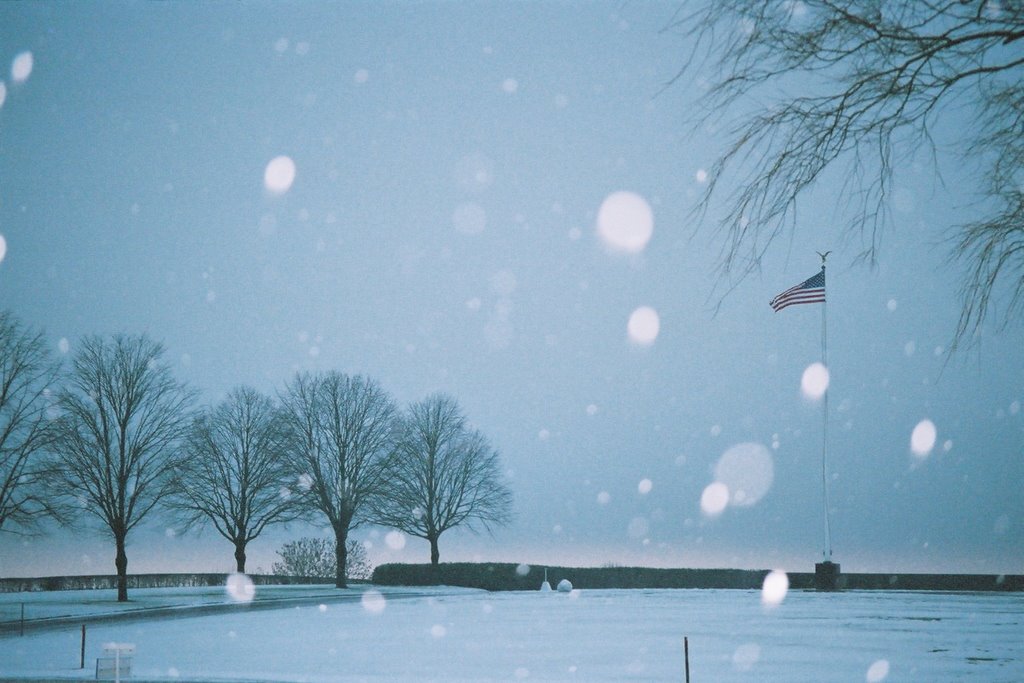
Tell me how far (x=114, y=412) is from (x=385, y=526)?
22445 mm

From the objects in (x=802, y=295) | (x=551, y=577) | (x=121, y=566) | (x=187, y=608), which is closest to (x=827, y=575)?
(x=802, y=295)

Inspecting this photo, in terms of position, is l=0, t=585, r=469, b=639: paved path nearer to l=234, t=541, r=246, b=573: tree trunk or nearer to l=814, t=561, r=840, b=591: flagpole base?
l=234, t=541, r=246, b=573: tree trunk

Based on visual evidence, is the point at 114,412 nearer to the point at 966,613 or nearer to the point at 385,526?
the point at 385,526

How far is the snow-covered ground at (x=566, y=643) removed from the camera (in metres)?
18.5

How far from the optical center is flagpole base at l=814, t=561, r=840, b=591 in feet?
158

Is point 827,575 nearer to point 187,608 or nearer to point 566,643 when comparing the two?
point 566,643

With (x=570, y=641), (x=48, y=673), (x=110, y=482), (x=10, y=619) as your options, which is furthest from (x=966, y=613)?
(x=110, y=482)

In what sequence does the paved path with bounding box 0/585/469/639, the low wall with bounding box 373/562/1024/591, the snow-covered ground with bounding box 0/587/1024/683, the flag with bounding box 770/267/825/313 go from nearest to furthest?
the snow-covered ground with bounding box 0/587/1024/683 → the paved path with bounding box 0/585/469/639 → the flag with bounding box 770/267/825/313 → the low wall with bounding box 373/562/1024/591

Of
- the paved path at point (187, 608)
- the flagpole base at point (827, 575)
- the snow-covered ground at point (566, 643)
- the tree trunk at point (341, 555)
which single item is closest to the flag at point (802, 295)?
the snow-covered ground at point (566, 643)

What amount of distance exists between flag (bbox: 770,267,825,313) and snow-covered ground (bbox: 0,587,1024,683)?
1240 centimetres

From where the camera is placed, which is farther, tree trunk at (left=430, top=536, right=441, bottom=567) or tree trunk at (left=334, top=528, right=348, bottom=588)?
tree trunk at (left=430, top=536, right=441, bottom=567)

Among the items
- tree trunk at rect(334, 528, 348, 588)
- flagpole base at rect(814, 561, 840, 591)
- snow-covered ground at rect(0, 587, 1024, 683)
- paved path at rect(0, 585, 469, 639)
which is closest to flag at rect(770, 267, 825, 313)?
snow-covered ground at rect(0, 587, 1024, 683)

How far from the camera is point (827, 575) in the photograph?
160ft

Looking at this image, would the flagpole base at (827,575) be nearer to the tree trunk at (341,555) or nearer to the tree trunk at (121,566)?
the tree trunk at (341,555)
